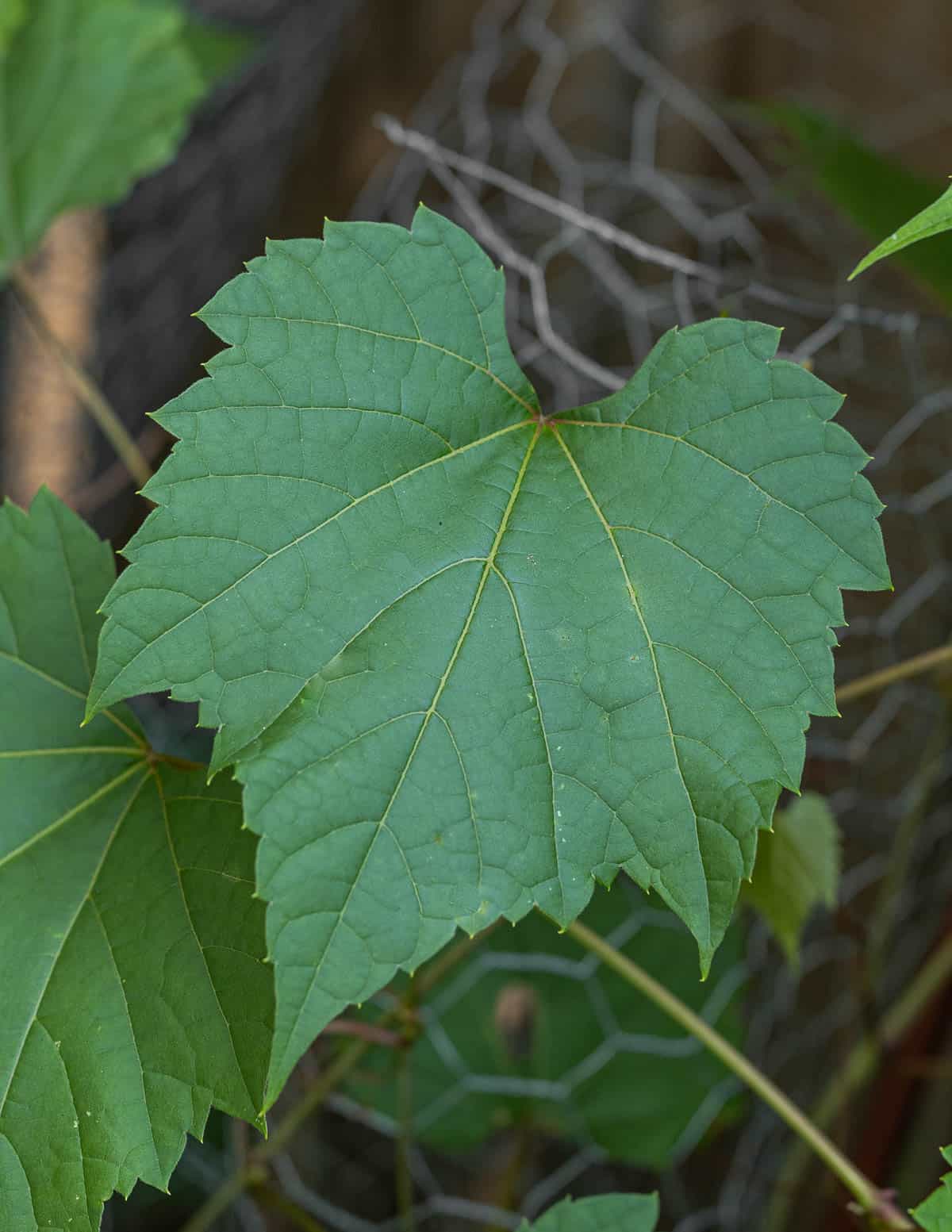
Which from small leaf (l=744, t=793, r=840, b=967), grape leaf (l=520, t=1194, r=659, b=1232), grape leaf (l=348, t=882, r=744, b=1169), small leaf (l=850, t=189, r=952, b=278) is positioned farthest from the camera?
grape leaf (l=348, t=882, r=744, b=1169)

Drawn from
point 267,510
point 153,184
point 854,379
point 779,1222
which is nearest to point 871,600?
point 854,379

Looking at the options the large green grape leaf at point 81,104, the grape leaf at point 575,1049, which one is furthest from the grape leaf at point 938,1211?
the large green grape leaf at point 81,104

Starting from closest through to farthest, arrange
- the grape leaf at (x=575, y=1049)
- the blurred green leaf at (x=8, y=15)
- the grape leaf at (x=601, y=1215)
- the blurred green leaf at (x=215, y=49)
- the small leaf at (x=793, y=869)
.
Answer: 1. the grape leaf at (x=601, y=1215)
2. the small leaf at (x=793, y=869)
3. the blurred green leaf at (x=8, y=15)
4. the grape leaf at (x=575, y=1049)
5. the blurred green leaf at (x=215, y=49)

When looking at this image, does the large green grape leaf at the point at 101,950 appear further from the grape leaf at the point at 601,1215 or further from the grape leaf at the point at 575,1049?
the grape leaf at the point at 575,1049

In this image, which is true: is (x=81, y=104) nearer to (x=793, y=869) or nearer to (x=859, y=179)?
(x=859, y=179)

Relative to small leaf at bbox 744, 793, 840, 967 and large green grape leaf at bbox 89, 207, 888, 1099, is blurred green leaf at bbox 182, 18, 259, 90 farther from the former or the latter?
small leaf at bbox 744, 793, 840, 967

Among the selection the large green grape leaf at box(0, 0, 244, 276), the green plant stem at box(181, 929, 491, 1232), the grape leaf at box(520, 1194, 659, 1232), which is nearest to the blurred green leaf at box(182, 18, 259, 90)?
the large green grape leaf at box(0, 0, 244, 276)
